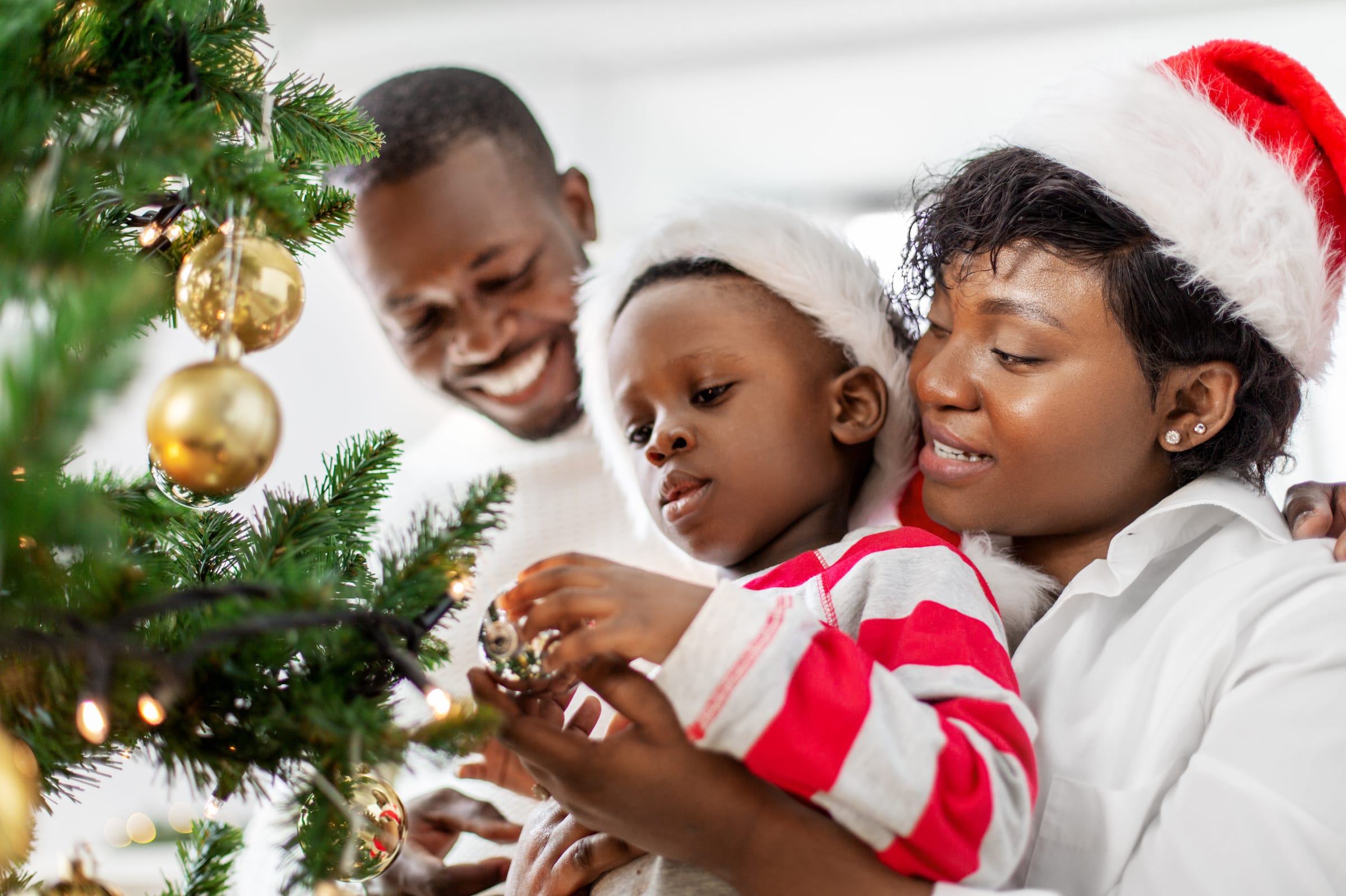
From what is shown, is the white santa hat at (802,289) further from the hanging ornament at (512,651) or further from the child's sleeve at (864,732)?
the hanging ornament at (512,651)

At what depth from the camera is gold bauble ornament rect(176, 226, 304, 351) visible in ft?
2.03

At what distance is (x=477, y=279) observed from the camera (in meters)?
1.74

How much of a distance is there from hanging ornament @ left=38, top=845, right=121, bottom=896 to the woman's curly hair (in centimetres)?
91

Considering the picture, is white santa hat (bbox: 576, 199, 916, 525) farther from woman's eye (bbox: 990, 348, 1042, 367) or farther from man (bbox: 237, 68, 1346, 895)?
man (bbox: 237, 68, 1346, 895)

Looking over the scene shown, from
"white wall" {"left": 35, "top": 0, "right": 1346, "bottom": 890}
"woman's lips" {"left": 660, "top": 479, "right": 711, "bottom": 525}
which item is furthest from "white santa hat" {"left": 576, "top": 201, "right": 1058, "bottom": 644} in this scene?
"white wall" {"left": 35, "top": 0, "right": 1346, "bottom": 890}

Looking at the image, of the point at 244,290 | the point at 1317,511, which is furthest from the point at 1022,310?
the point at 244,290

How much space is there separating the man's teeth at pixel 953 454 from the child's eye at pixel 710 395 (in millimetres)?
233

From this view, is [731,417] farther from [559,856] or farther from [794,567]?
[559,856]

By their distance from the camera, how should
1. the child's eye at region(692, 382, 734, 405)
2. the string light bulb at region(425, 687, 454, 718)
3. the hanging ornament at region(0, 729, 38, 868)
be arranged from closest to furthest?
the hanging ornament at region(0, 729, 38, 868) < the string light bulb at region(425, 687, 454, 718) < the child's eye at region(692, 382, 734, 405)

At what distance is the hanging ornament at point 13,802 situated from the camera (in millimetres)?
475

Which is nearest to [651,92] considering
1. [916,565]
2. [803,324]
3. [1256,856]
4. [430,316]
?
[430,316]

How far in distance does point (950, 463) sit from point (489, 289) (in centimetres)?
90

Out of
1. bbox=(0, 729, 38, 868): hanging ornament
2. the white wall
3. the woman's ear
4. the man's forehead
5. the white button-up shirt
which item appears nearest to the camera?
bbox=(0, 729, 38, 868): hanging ornament

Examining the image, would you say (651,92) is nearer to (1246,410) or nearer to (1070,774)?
(1246,410)
